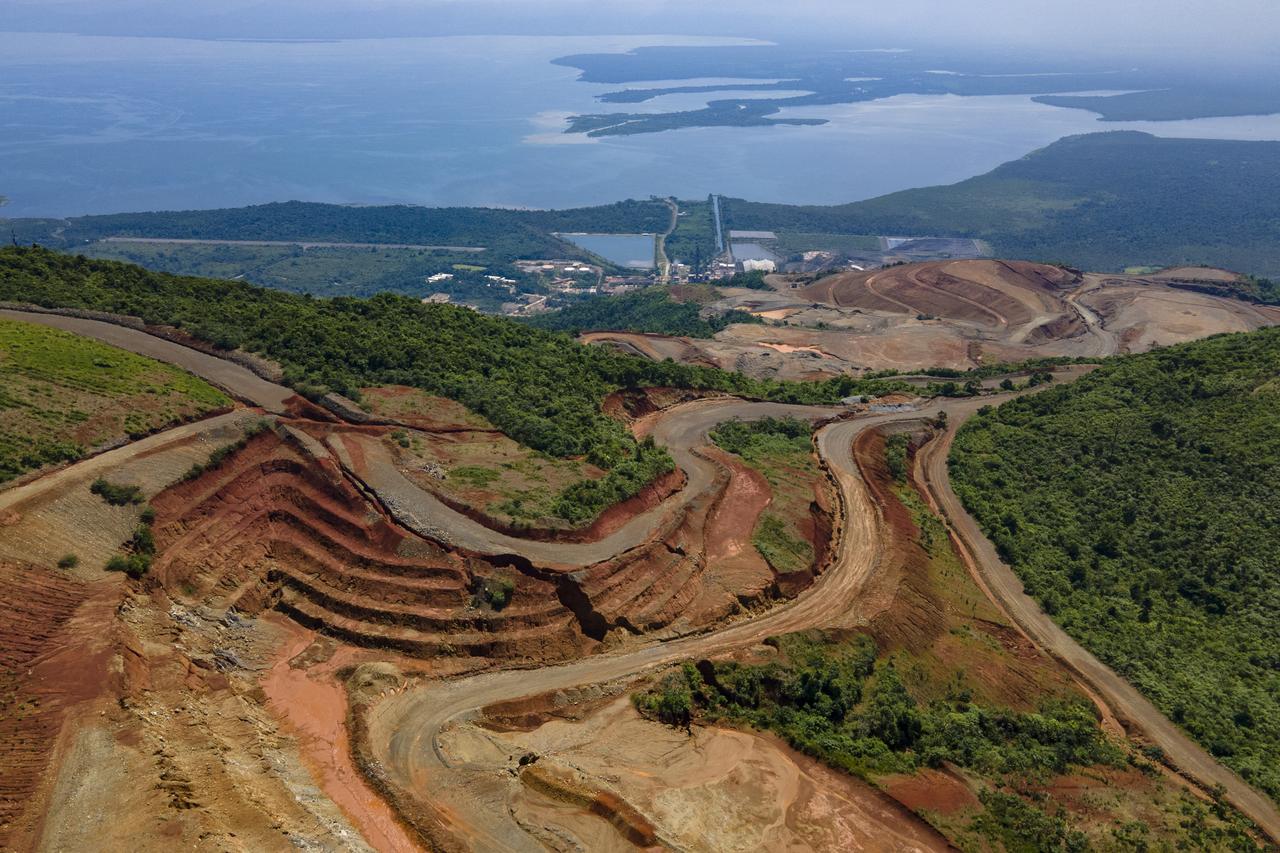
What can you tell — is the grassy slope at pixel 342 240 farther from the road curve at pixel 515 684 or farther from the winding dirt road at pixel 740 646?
the road curve at pixel 515 684

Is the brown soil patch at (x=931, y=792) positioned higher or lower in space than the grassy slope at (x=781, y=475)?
lower

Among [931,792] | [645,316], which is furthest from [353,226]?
[931,792]

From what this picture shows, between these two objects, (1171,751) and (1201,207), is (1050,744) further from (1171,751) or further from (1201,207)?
(1201,207)

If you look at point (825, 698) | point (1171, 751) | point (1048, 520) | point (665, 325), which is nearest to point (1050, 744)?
point (1171, 751)

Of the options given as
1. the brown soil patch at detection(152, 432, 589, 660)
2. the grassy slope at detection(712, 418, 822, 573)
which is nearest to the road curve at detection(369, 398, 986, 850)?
the brown soil patch at detection(152, 432, 589, 660)

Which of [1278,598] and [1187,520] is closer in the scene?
[1278,598]

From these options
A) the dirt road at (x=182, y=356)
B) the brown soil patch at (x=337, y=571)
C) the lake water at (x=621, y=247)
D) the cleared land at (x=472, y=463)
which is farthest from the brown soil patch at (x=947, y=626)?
the lake water at (x=621, y=247)
